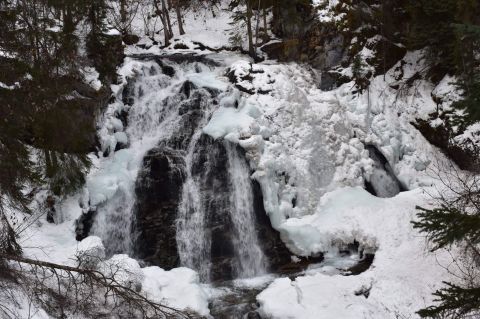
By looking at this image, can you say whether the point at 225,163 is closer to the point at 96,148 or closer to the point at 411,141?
the point at 96,148

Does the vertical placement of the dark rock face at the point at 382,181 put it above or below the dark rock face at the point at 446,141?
below

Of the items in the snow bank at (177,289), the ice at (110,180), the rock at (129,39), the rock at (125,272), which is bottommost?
the snow bank at (177,289)

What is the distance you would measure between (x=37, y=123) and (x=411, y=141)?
11.3 meters

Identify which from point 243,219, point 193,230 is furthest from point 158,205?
point 243,219

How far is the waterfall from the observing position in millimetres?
12000

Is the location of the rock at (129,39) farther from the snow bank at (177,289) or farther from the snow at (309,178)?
the snow bank at (177,289)

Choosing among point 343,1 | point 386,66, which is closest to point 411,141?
point 386,66

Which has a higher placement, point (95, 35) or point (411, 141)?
point (95, 35)

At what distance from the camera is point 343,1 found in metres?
18.2

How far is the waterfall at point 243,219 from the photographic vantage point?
472 inches

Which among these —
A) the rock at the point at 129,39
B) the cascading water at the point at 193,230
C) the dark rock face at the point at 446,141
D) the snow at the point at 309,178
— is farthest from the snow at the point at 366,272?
the rock at the point at 129,39

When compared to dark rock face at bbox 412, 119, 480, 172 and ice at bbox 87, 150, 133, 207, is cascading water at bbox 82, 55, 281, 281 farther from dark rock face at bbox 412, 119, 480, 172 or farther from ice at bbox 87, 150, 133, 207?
dark rock face at bbox 412, 119, 480, 172

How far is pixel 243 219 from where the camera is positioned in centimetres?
1252

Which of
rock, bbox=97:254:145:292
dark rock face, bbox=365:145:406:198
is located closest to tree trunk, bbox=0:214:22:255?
rock, bbox=97:254:145:292
